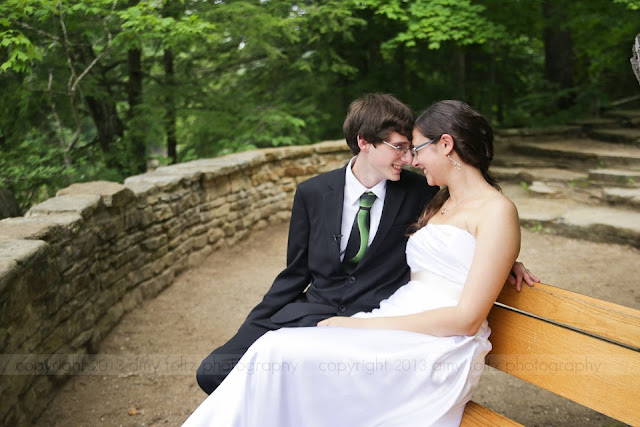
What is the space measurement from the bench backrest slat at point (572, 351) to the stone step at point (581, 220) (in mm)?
4053

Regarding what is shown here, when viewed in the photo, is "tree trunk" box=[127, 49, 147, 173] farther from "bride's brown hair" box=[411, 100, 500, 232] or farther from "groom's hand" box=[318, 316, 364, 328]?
"bride's brown hair" box=[411, 100, 500, 232]

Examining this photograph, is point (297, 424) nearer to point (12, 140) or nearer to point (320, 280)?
point (320, 280)

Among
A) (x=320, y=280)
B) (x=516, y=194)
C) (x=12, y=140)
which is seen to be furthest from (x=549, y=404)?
(x=12, y=140)

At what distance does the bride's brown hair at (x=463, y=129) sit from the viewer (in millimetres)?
2160

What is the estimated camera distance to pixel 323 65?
8.13 m

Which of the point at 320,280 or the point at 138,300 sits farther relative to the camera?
the point at 138,300

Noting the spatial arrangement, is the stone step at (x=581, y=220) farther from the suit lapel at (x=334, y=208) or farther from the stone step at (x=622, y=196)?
the suit lapel at (x=334, y=208)

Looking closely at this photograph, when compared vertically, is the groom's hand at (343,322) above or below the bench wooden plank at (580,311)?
below

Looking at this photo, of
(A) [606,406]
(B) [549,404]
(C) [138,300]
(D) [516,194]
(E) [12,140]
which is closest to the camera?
(A) [606,406]

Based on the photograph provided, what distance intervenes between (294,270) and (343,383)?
2.75 feet

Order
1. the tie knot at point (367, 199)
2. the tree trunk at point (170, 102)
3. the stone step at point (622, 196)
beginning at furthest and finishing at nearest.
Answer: the tree trunk at point (170, 102) → the stone step at point (622, 196) → the tie knot at point (367, 199)

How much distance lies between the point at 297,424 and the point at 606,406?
3.60 ft

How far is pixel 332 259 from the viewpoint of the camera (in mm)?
2578

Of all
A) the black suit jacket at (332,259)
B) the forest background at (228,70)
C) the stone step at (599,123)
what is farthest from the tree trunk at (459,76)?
the black suit jacket at (332,259)
